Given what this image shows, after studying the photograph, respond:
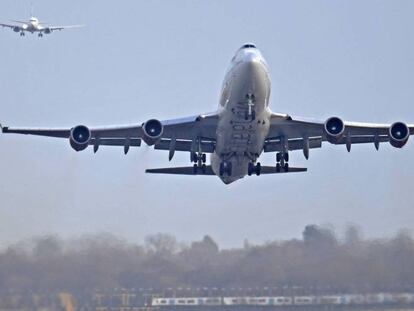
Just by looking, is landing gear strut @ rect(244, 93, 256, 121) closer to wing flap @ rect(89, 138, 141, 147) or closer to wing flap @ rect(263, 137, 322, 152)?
wing flap @ rect(263, 137, 322, 152)

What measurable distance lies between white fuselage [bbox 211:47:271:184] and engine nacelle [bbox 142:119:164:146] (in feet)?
7.22

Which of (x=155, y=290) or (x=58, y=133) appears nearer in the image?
(x=155, y=290)

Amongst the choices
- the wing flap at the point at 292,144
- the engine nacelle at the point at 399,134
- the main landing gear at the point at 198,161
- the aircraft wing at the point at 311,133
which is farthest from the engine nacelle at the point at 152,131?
the engine nacelle at the point at 399,134

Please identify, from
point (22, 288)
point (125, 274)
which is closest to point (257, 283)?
point (125, 274)

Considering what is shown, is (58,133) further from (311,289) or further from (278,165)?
(311,289)

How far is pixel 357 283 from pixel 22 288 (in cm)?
1135

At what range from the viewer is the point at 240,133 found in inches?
1362

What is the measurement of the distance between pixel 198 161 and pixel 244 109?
5393 millimetres

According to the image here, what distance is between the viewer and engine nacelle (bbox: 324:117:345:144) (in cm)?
3512

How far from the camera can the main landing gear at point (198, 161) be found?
38.3 metres

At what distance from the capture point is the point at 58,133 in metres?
36.6

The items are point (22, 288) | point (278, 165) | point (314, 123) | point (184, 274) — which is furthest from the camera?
point (278, 165)

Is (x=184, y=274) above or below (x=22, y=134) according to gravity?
below

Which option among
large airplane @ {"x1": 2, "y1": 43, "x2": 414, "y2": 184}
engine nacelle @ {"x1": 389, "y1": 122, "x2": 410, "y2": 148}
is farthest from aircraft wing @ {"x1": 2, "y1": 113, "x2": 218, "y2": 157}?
engine nacelle @ {"x1": 389, "y1": 122, "x2": 410, "y2": 148}
